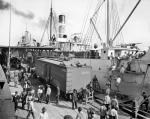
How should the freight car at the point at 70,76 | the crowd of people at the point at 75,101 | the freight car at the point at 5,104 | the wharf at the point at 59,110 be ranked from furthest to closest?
the freight car at the point at 70,76 → the wharf at the point at 59,110 → the crowd of people at the point at 75,101 → the freight car at the point at 5,104

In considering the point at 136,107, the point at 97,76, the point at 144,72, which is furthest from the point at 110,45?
the point at 136,107

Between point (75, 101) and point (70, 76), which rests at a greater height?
point (70, 76)

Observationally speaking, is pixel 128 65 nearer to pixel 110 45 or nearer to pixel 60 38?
pixel 110 45

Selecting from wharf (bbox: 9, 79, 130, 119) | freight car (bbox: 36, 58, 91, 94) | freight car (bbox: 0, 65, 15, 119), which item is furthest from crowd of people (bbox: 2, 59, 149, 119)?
freight car (bbox: 0, 65, 15, 119)

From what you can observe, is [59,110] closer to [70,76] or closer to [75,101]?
[75,101]

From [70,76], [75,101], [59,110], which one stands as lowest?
[59,110]

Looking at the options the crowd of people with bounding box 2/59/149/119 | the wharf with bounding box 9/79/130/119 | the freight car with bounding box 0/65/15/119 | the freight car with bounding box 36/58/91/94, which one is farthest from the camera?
the freight car with bounding box 36/58/91/94

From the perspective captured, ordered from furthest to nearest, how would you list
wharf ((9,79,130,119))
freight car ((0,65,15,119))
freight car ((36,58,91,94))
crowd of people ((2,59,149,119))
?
freight car ((36,58,91,94))
wharf ((9,79,130,119))
crowd of people ((2,59,149,119))
freight car ((0,65,15,119))

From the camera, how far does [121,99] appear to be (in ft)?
62.4

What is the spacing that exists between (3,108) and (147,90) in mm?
13041

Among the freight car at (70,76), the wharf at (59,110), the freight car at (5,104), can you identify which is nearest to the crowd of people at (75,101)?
the wharf at (59,110)

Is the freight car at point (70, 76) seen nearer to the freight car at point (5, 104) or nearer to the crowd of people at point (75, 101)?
the crowd of people at point (75, 101)

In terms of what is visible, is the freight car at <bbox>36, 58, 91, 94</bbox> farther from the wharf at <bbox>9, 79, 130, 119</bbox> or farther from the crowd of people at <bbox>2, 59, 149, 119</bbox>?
the wharf at <bbox>9, 79, 130, 119</bbox>

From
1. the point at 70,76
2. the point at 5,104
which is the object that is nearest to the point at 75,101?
the point at 70,76
